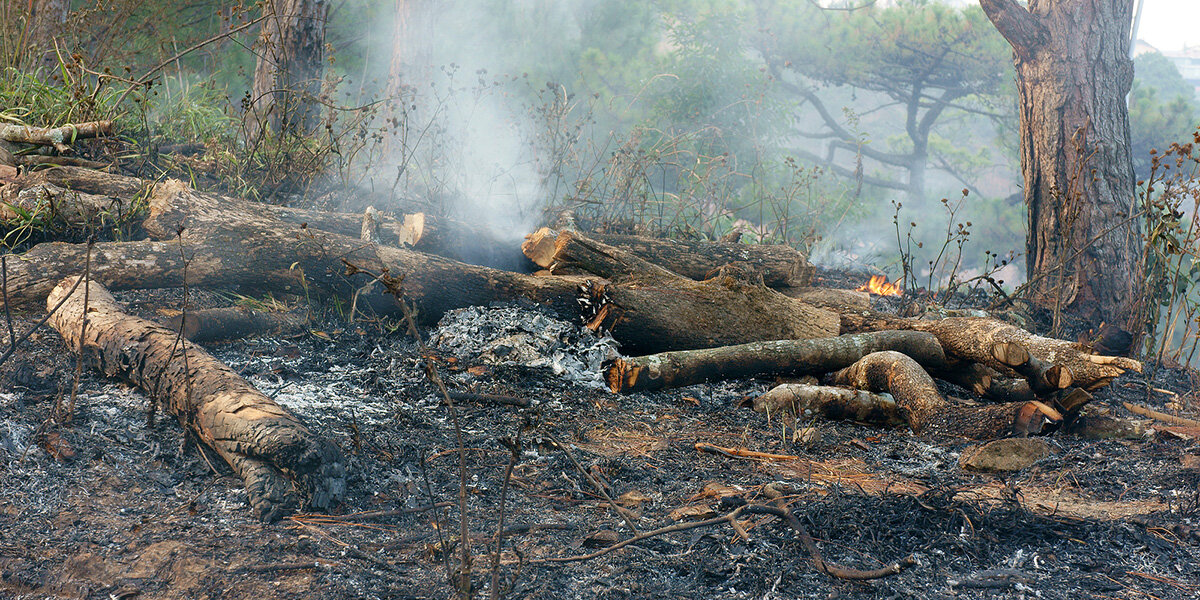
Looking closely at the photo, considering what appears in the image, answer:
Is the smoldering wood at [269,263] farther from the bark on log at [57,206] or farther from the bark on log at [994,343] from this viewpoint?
the bark on log at [994,343]

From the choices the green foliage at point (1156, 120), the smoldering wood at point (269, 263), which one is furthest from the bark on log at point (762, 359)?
the green foliage at point (1156, 120)

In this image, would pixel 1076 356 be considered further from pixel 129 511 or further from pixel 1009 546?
pixel 129 511

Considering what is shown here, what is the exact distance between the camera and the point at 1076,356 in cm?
316

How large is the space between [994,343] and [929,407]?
721 mm

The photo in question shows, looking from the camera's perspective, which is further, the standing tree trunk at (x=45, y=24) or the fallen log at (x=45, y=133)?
the standing tree trunk at (x=45, y=24)

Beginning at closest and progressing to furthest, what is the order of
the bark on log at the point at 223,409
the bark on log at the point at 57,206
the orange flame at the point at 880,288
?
the bark on log at the point at 223,409, the bark on log at the point at 57,206, the orange flame at the point at 880,288

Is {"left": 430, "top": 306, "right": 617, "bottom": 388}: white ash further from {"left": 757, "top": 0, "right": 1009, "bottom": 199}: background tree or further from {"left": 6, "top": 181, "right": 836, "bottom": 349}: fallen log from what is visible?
{"left": 757, "top": 0, "right": 1009, "bottom": 199}: background tree

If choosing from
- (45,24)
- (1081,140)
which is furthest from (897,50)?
(45,24)

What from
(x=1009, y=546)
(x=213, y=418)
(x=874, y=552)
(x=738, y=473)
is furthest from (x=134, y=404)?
(x=1009, y=546)

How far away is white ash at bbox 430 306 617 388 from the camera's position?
133 inches

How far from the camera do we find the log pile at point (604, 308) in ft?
9.52

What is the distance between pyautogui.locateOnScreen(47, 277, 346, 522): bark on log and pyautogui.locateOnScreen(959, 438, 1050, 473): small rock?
6.97 feet

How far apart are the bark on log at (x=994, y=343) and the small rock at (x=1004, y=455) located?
69cm

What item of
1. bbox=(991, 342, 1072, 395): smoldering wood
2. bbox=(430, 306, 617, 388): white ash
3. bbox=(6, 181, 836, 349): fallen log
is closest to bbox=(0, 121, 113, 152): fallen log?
bbox=(6, 181, 836, 349): fallen log
